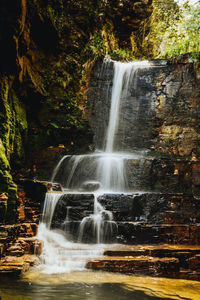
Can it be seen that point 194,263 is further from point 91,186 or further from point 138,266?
point 91,186

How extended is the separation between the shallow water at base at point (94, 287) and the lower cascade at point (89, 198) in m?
0.45

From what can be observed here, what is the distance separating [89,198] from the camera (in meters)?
6.41

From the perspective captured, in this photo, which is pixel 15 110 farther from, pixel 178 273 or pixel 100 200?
pixel 178 273

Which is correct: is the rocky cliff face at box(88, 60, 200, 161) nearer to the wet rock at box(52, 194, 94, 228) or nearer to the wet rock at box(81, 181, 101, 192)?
the wet rock at box(81, 181, 101, 192)

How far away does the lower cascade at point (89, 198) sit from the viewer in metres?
5.04

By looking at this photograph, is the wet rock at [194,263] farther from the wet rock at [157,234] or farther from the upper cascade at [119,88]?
the upper cascade at [119,88]

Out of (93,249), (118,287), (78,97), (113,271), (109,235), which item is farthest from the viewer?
(78,97)

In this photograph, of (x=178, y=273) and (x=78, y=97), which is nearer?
(x=178, y=273)

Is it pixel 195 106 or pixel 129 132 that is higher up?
→ pixel 195 106

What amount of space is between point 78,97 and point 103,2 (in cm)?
585

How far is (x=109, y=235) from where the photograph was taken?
19.0 feet

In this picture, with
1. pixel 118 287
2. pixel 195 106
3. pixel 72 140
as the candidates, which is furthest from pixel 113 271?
pixel 195 106

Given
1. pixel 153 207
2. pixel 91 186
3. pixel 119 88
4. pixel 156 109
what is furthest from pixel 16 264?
pixel 119 88

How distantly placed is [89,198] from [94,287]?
2.88 metres
